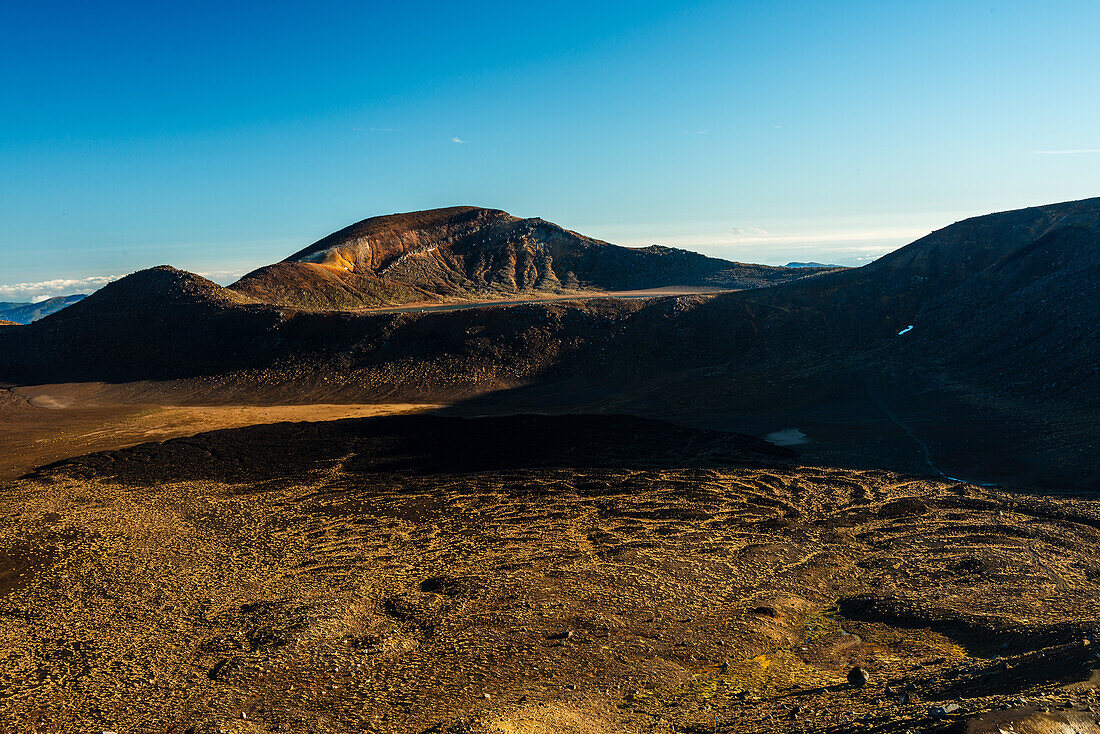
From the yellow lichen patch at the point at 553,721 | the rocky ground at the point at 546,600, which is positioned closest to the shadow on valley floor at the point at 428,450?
the rocky ground at the point at 546,600

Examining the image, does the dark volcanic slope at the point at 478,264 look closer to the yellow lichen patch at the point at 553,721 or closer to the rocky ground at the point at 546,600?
the rocky ground at the point at 546,600

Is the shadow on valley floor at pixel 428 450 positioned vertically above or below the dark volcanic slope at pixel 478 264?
below

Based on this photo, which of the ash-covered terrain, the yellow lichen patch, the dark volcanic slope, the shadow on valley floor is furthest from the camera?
the dark volcanic slope

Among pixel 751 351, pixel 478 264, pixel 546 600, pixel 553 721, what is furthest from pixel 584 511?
pixel 478 264

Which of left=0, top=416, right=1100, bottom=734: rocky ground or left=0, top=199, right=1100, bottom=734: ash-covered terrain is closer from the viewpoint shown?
left=0, top=416, right=1100, bottom=734: rocky ground

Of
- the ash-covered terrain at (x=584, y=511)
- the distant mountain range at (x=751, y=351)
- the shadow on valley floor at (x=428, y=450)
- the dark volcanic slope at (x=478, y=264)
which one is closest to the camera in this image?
the ash-covered terrain at (x=584, y=511)

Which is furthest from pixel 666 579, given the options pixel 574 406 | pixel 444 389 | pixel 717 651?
pixel 444 389

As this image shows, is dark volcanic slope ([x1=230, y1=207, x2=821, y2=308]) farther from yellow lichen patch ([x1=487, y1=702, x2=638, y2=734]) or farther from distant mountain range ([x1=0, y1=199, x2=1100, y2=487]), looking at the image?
yellow lichen patch ([x1=487, y1=702, x2=638, y2=734])

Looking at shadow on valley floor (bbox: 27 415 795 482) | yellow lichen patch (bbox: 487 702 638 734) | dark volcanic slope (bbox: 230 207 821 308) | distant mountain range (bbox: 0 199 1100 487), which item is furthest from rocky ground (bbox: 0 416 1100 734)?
dark volcanic slope (bbox: 230 207 821 308)
